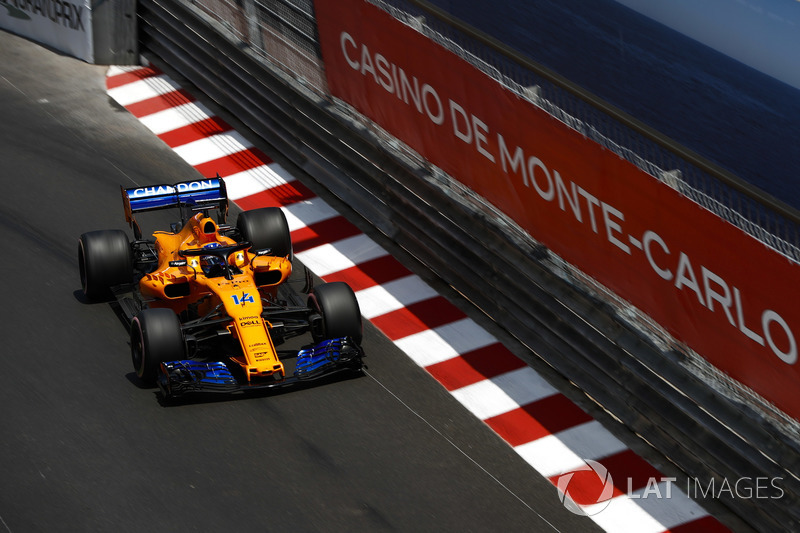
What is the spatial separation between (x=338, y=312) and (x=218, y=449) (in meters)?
1.55

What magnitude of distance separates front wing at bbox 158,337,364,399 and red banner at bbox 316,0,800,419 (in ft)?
6.30

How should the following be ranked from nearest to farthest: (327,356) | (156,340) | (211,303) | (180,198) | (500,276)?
(156,340), (327,356), (211,303), (500,276), (180,198)

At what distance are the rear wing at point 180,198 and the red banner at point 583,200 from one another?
186cm

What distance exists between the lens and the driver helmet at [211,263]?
360 inches

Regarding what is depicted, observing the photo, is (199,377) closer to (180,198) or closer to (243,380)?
(243,380)

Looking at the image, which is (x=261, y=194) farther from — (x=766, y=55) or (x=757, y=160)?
(x=757, y=160)

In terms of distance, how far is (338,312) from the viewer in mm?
9062

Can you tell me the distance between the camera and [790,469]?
298 inches

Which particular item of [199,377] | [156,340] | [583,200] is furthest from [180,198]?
[583,200]

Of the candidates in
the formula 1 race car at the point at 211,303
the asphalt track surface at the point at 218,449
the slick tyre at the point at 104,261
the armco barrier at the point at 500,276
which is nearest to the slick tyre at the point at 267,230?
the formula 1 race car at the point at 211,303

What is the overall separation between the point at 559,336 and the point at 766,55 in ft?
36.0

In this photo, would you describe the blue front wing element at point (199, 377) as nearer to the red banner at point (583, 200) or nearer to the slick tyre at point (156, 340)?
the slick tyre at point (156, 340)

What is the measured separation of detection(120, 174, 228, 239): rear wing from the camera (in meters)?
9.98

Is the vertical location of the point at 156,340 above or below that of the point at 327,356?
above
